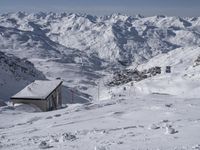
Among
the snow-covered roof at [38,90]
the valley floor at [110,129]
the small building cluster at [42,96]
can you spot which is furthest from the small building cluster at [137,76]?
the valley floor at [110,129]

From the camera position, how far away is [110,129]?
18.1 m

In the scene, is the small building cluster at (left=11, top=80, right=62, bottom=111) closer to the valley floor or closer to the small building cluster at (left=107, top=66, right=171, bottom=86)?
the valley floor

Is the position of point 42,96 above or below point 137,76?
above

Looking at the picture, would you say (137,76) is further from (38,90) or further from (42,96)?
(42,96)

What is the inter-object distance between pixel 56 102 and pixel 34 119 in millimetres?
14829

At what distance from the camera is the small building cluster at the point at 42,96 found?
36.8 meters

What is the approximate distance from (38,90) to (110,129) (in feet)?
71.4

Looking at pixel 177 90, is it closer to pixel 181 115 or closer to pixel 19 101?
pixel 19 101

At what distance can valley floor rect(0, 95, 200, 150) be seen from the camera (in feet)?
45.2

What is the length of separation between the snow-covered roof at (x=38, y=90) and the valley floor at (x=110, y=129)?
274 inches

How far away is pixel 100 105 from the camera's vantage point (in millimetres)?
28969

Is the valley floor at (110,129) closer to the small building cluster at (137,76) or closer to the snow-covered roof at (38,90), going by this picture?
the snow-covered roof at (38,90)

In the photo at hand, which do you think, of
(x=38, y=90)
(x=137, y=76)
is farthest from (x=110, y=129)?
(x=137, y=76)

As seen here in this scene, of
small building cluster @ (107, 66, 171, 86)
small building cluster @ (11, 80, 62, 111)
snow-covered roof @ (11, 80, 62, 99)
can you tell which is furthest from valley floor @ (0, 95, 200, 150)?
small building cluster @ (107, 66, 171, 86)
